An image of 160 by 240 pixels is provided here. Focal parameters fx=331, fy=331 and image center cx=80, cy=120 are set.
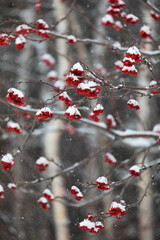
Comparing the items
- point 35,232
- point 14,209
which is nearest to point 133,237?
point 35,232

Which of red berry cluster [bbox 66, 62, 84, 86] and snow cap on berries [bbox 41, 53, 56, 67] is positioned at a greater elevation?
snow cap on berries [bbox 41, 53, 56, 67]

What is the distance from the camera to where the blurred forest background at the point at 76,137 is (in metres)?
1.96

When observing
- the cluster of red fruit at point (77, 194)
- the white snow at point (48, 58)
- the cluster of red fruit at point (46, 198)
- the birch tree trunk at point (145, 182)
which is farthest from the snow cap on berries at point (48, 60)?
the cluster of red fruit at point (77, 194)

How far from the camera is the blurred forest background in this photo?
1959 millimetres

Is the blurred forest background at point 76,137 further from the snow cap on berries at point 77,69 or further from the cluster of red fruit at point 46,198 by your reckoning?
the snow cap on berries at point 77,69

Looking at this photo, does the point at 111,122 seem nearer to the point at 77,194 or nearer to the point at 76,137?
the point at 76,137

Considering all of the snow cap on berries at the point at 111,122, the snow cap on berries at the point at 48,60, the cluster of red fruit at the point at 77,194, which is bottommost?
the cluster of red fruit at the point at 77,194

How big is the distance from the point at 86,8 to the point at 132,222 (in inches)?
52.8

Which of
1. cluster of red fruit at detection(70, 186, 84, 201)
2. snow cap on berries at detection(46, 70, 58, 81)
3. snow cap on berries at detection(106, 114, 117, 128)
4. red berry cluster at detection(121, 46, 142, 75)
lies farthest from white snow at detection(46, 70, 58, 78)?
red berry cluster at detection(121, 46, 142, 75)

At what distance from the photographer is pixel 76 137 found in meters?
2.27

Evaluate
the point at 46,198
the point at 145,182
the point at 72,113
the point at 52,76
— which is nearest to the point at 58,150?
the point at 52,76

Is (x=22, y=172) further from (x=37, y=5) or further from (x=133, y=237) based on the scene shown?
(x=37, y=5)

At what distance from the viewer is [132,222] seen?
204 cm

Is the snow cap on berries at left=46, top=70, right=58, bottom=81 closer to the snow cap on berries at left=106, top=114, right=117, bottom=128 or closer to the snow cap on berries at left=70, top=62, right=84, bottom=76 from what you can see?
the snow cap on berries at left=106, top=114, right=117, bottom=128
